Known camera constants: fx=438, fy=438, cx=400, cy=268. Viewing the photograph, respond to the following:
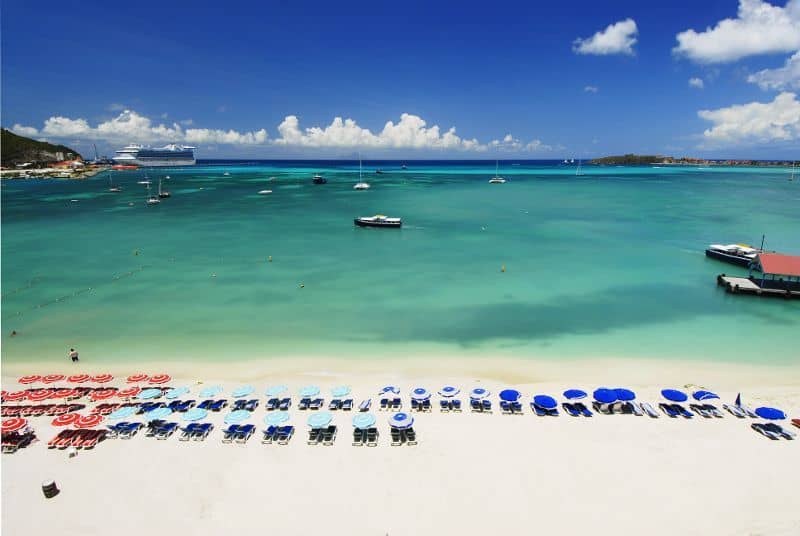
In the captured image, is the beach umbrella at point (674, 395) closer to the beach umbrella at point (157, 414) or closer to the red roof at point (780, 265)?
the red roof at point (780, 265)

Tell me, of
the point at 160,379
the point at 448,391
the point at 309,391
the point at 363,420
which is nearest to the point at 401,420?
the point at 363,420

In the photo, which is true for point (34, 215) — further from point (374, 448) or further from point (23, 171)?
point (23, 171)

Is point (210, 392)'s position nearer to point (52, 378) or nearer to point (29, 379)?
point (52, 378)

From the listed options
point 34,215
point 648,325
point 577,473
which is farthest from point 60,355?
point 34,215

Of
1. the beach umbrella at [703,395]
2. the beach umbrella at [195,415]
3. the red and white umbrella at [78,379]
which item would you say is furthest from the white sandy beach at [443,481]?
the red and white umbrella at [78,379]

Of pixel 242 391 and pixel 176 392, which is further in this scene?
pixel 176 392
